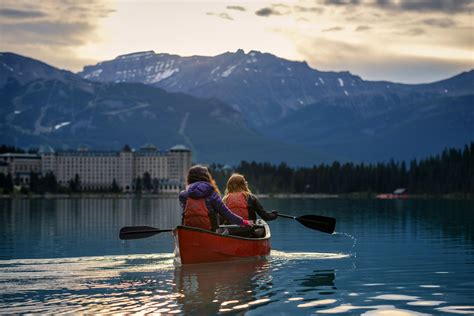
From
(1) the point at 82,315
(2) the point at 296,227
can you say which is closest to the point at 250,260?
(1) the point at 82,315

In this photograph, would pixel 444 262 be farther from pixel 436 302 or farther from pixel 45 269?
pixel 45 269

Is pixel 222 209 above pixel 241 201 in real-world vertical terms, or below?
below

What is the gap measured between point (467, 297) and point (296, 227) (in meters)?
44.9

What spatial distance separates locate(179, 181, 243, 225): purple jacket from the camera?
3397 centimetres

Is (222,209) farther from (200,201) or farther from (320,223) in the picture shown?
(320,223)

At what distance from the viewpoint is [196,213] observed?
112ft

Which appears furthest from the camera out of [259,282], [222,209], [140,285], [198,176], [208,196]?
[198,176]

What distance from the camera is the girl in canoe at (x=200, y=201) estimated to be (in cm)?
3406

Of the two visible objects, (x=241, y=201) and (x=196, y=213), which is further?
(x=241, y=201)

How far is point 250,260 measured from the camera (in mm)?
36938

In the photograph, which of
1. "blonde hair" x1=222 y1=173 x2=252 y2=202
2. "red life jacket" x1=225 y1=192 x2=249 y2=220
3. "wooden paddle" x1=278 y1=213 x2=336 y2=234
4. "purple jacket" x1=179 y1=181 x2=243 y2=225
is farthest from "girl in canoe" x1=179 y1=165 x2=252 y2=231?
"wooden paddle" x1=278 y1=213 x2=336 y2=234

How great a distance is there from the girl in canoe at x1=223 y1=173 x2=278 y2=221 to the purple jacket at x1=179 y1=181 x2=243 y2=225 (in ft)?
10.1

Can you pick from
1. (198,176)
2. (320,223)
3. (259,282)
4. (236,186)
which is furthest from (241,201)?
(259,282)

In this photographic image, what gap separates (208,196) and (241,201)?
4.06 metres
